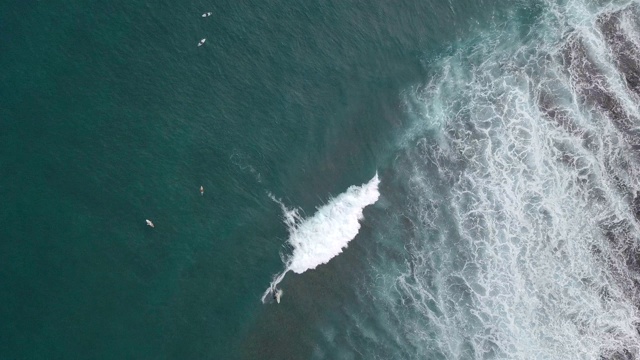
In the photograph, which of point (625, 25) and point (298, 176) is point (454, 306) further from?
point (625, 25)

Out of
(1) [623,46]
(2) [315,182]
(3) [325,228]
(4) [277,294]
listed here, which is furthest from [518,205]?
(4) [277,294]

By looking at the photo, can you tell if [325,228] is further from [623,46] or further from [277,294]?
[623,46]

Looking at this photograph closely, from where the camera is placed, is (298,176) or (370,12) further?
(370,12)

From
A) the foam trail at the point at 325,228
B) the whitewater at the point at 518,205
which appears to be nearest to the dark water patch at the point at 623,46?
the whitewater at the point at 518,205

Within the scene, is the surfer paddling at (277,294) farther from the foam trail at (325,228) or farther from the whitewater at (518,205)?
the whitewater at (518,205)

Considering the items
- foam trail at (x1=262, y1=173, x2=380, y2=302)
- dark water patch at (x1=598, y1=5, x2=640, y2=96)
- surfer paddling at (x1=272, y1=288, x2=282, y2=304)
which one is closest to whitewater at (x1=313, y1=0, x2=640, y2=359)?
dark water patch at (x1=598, y1=5, x2=640, y2=96)

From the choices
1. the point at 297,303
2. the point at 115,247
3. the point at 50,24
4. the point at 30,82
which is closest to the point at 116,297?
the point at 115,247

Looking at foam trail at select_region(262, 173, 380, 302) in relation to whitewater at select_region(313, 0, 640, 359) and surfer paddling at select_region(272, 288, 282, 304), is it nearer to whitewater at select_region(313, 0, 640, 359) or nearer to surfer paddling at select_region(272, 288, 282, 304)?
surfer paddling at select_region(272, 288, 282, 304)
